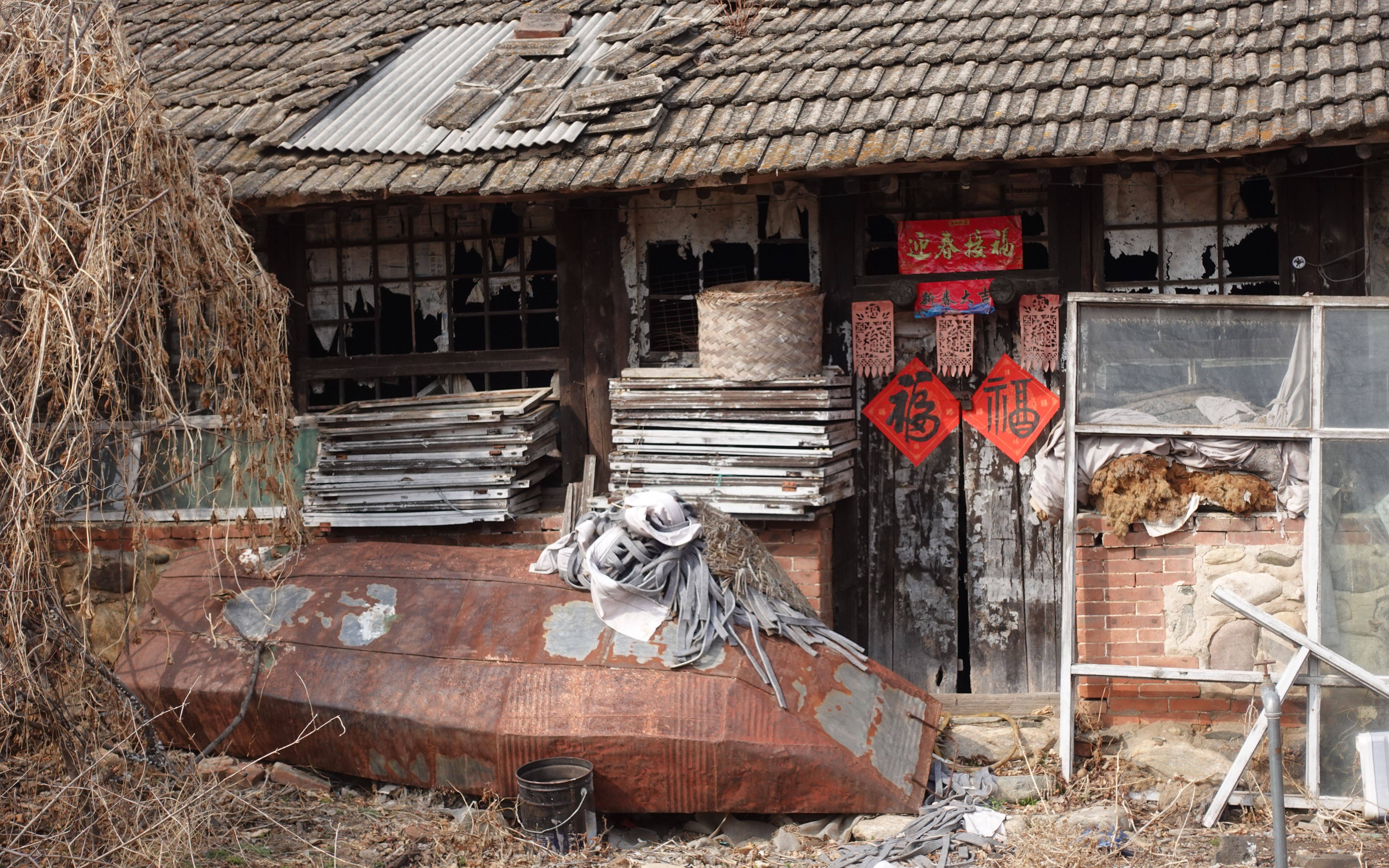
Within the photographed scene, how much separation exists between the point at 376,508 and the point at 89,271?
2.86 meters

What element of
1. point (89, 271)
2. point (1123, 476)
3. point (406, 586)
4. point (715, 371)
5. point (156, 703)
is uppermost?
point (89, 271)

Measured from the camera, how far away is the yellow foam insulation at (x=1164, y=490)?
5961 millimetres

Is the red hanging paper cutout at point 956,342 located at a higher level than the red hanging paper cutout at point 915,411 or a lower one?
higher

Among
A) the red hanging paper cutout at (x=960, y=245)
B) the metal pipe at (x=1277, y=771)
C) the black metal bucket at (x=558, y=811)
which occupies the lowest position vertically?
the black metal bucket at (x=558, y=811)

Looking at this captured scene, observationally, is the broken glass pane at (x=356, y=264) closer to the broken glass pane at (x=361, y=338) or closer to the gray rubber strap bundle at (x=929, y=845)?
the broken glass pane at (x=361, y=338)

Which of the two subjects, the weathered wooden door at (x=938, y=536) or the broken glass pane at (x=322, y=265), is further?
the broken glass pane at (x=322, y=265)

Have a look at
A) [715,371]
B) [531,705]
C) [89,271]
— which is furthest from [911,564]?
[89,271]

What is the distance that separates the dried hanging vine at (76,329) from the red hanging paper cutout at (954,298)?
3.83 meters

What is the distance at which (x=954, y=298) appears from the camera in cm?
716

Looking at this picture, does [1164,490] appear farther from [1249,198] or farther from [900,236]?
[900,236]

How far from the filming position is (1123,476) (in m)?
6.00

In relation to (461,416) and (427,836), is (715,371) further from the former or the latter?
(427,836)

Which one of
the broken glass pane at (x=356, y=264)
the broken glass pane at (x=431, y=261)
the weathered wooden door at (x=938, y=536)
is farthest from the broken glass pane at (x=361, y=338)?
the weathered wooden door at (x=938, y=536)

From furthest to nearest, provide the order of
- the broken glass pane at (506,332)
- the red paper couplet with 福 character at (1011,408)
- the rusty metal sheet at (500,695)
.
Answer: the broken glass pane at (506,332) → the red paper couplet with 福 character at (1011,408) → the rusty metal sheet at (500,695)
